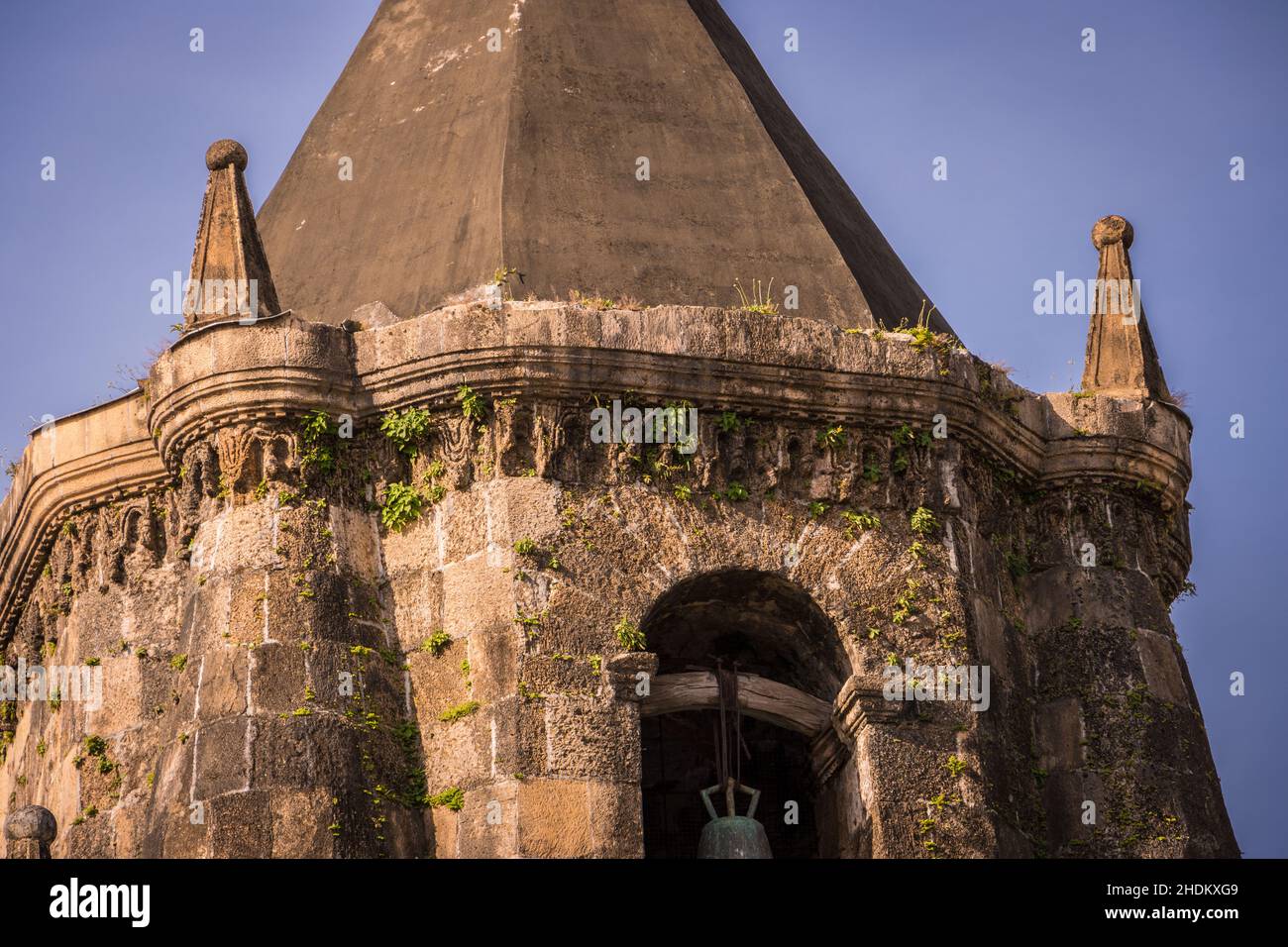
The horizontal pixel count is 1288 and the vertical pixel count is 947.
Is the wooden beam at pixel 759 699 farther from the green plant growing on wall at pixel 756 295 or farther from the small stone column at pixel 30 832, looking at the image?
the small stone column at pixel 30 832

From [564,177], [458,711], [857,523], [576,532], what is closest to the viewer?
[458,711]

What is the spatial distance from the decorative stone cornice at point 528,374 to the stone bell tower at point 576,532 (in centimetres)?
3

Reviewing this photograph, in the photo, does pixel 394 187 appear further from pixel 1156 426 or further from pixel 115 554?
pixel 1156 426

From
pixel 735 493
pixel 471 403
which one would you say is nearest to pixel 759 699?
pixel 735 493

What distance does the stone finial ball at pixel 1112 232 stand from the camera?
99.7 ft

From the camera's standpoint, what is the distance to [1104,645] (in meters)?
29.0

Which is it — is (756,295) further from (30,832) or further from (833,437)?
(30,832)

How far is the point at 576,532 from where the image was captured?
2723 cm

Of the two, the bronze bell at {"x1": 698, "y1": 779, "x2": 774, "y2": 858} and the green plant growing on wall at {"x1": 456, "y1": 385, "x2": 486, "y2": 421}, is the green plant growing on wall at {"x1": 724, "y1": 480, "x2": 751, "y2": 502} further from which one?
the bronze bell at {"x1": 698, "y1": 779, "x2": 774, "y2": 858}

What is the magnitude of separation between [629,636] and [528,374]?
2262 mm

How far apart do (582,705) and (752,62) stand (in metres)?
8.52

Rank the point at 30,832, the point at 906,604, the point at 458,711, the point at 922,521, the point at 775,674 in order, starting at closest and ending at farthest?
the point at 30,832 < the point at 458,711 < the point at 906,604 < the point at 922,521 < the point at 775,674

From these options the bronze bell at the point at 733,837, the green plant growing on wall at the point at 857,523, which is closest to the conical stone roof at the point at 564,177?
the green plant growing on wall at the point at 857,523
